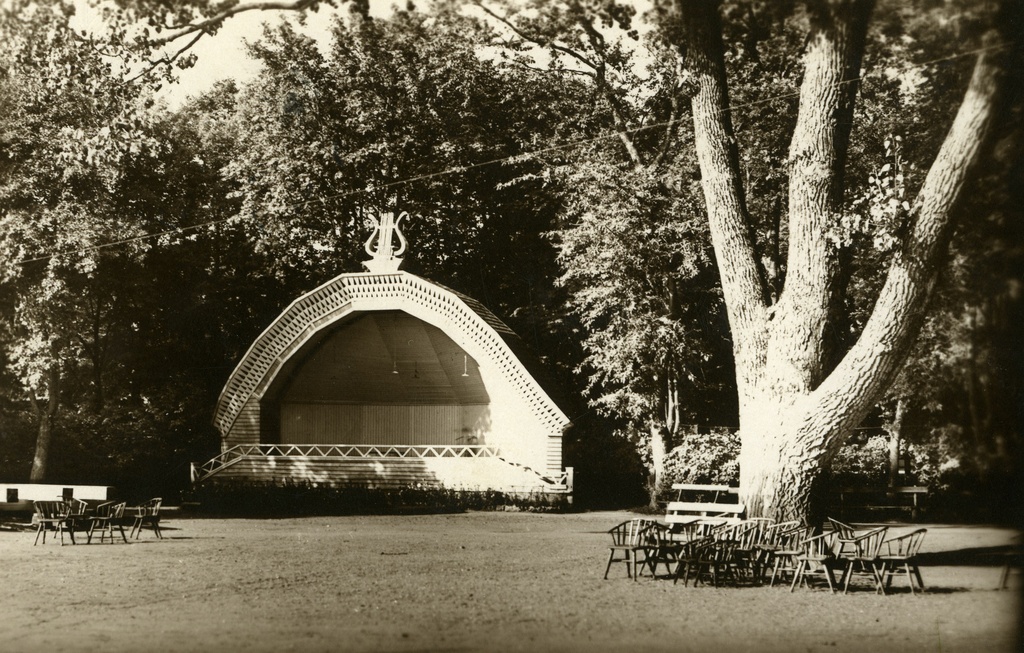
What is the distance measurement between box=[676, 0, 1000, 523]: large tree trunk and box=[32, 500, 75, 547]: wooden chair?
10.9 metres

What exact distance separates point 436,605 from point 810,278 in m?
7.24

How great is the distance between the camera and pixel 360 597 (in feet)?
37.7

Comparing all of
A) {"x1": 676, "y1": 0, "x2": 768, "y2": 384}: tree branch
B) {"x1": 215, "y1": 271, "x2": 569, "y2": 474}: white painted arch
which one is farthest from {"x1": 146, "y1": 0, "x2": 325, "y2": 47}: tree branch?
{"x1": 215, "y1": 271, "x2": 569, "y2": 474}: white painted arch

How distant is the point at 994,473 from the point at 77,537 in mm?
17744

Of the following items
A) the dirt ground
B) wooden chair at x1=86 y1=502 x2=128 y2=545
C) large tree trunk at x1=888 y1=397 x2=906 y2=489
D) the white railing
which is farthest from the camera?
the white railing

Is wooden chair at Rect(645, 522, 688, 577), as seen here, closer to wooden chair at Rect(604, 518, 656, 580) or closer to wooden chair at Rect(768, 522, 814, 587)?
wooden chair at Rect(604, 518, 656, 580)

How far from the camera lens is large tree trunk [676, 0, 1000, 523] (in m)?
13.6

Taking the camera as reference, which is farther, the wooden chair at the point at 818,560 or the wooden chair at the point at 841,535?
the wooden chair at the point at 841,535

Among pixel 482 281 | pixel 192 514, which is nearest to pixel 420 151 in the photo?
pixel 482 281

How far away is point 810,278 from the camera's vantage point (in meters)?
14.6

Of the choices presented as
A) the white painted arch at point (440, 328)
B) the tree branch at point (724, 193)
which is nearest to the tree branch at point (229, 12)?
the tree branch at point (724, 193)

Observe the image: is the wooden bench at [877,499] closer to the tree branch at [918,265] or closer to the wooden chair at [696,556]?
the tree branch at [918,265]

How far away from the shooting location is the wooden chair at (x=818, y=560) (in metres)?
12.1

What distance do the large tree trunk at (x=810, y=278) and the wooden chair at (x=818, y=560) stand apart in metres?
1.47
